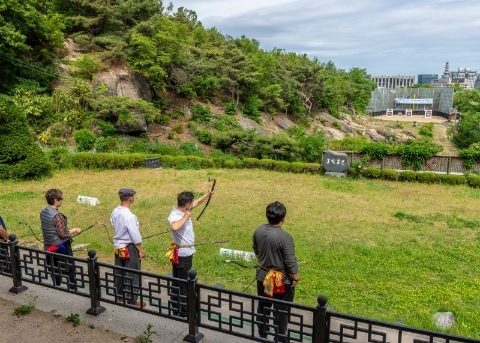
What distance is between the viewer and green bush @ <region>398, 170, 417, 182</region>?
1748cm

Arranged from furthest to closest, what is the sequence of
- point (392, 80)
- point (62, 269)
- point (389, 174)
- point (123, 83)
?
point (392, 80) < point (123, 83) < point (389, 174) < point (62, 269)

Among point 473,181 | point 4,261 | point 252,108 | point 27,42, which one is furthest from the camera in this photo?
point 252,108

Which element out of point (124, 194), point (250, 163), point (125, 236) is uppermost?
point (124, 194)

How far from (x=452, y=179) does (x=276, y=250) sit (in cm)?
1587

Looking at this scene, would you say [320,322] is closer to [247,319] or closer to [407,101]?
[247,319]

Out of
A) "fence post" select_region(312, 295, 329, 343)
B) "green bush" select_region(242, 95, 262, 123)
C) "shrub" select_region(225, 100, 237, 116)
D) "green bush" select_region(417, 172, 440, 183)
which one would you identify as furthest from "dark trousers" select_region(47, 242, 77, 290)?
"green bush" select_region(242, 95, 262, 123)

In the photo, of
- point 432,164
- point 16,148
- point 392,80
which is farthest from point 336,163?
point 392,80

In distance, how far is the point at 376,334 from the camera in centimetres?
351

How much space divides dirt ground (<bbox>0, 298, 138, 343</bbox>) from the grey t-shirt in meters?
1.74

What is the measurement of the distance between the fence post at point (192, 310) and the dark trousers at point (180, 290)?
5.4 inches

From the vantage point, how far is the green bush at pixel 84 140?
19453 millimetres

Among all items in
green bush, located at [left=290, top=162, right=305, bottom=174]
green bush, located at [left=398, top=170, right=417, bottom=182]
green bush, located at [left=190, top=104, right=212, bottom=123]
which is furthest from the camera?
green bush, located at [left=190, top=104, right=212, bottom=123]

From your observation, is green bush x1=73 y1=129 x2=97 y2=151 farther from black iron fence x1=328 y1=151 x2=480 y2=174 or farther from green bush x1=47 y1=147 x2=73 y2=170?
black iron fence x1=328 y1=151 x2=480 y2=174

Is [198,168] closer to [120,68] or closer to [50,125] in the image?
[50,125]
